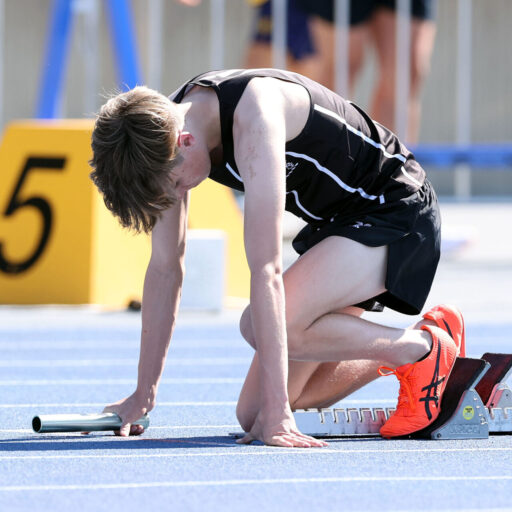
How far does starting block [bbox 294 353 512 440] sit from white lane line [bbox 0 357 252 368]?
6.65ft

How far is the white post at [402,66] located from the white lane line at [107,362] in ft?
20.7

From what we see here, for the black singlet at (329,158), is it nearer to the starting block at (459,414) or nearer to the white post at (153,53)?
the starting block at (459,414)

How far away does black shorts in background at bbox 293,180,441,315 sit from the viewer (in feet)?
14.1

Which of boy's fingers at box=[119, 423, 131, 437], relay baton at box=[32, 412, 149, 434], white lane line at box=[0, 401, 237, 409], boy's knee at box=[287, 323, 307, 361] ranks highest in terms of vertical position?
boy's knee at box=[287, 323, 307, 361]

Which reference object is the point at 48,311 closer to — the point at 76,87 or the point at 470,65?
the point at 76,87

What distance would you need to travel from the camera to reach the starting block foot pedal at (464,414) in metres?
4.25

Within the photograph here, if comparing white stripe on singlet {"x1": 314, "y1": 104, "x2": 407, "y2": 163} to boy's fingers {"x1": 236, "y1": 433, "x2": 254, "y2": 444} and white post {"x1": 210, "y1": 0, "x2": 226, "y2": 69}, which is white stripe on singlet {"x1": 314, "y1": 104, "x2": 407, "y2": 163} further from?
white post {"x1": 210, "y1": 0, "x2": 226, "y2": 69}

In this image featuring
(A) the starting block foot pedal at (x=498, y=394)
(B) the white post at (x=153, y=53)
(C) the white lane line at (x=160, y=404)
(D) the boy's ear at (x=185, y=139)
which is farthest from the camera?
(B) the white post at (x=153, y=53)

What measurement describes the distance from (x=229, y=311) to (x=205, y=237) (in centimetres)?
60

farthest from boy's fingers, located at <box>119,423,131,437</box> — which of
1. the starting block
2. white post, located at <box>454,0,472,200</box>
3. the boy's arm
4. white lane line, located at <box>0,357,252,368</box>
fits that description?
white post, located at <box>454,0,472,200</box>

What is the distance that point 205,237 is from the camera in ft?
26.8

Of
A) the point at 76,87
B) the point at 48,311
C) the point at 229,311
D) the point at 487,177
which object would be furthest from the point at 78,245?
the point at 487,177

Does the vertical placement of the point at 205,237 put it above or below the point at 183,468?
above

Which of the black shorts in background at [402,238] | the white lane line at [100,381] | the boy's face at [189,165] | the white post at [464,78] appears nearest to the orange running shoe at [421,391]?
the black shorts in background at [402,238]
